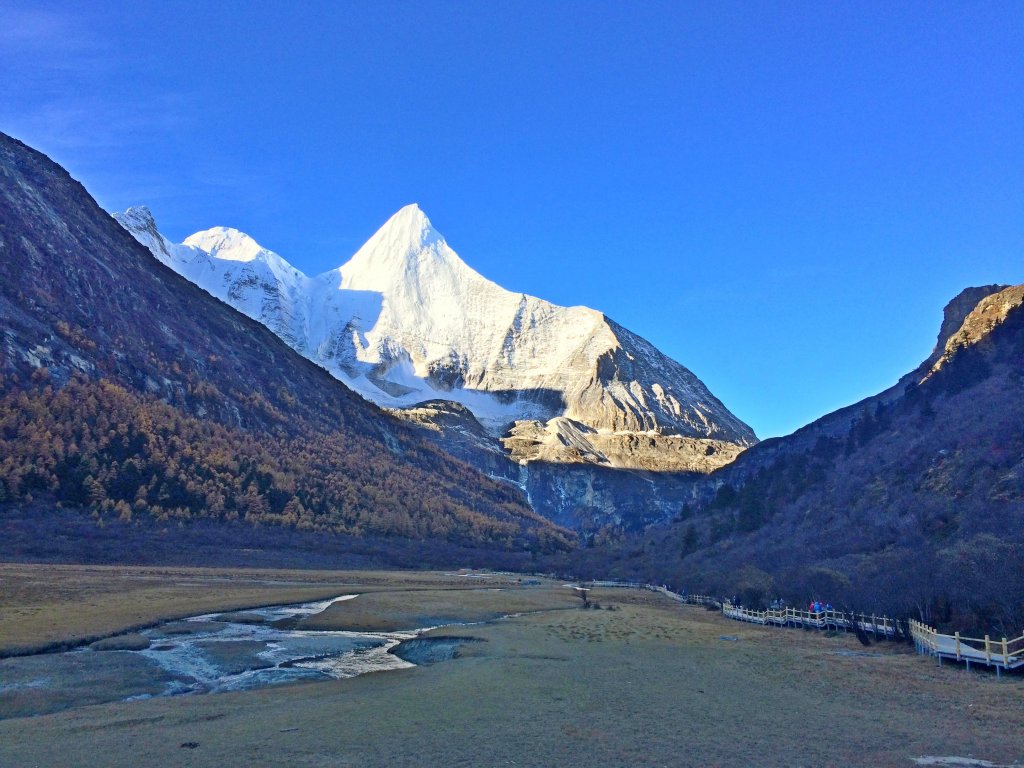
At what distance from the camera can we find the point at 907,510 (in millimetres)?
66312

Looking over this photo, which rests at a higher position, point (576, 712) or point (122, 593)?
point (576, 712)

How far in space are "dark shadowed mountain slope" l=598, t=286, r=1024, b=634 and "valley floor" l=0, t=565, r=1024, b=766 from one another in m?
5.39

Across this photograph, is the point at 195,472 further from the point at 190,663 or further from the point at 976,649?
the point at 976,649

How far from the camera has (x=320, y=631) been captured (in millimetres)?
40844

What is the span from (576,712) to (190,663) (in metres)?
16.8

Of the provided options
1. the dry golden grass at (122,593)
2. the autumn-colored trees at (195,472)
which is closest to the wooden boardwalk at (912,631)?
the dry golden grass at (122,593)

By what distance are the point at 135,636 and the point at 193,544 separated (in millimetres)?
62363

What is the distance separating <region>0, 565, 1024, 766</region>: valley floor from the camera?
51.4 feet

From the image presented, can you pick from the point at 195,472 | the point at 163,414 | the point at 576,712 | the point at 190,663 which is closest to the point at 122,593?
the point at 190,663

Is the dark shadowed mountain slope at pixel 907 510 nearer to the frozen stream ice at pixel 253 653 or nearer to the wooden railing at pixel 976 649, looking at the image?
the wooden railing at pixel 976 649

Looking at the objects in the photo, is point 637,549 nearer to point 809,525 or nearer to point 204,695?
point 809,525

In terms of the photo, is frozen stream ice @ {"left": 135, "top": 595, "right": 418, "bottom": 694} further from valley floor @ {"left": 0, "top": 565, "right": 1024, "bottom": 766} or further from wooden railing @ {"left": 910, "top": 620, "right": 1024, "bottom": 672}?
wooden railing @ {"left": 910, "top": 620, "right": 1024, "bottom": 672}

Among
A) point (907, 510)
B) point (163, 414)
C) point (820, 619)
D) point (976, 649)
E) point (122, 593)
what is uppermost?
point (163, 414)

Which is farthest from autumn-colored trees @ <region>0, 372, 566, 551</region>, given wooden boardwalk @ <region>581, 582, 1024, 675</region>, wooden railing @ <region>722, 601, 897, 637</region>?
wooden railing @ <region>722, 601, 897, 637</region>
